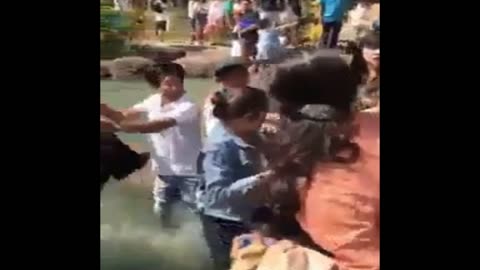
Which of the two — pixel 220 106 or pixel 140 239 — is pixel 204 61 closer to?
pixel 220 106

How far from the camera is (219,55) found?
35.7 inches

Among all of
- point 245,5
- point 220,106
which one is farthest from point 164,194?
point 245,5

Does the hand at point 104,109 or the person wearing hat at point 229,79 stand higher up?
the person wearing hat at point 229,79

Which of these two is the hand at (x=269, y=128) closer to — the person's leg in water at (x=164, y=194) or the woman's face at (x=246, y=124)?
the woman's face at (x=246, y=124)

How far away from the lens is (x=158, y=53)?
2.99 feet

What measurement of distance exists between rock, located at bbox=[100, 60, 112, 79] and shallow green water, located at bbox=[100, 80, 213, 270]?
19mm

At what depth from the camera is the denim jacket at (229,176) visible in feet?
2.97

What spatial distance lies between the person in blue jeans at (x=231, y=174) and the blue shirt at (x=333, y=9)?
10 centimetres

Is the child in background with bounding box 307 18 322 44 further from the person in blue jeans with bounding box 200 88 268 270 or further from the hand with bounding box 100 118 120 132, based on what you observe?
the hand with bounding box 100 118 120 132

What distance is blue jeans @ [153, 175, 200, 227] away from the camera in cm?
91

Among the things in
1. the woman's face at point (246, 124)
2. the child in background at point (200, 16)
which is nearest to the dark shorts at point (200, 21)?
the child in background at point (200, 16)
